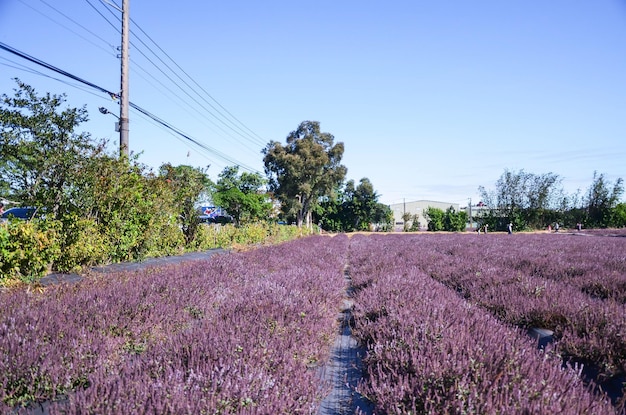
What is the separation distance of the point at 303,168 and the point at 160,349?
107 feet

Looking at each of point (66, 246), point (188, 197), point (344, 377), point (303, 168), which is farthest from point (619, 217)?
point (66, 246)

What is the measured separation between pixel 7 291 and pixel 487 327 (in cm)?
494

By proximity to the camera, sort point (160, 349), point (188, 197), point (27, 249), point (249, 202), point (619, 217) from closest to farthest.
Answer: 1. point (160, 349)
2. point (27, 249)
3. point (188, 197)
4. point (249, 202)
5. point (619, 217)

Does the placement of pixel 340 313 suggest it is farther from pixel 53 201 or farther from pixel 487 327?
pixel 53 201

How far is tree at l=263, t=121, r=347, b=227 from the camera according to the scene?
3466cm

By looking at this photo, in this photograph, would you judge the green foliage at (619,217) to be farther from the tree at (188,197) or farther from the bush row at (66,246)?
the bush row at (66,246)

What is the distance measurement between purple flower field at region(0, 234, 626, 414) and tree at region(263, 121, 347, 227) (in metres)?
30.1

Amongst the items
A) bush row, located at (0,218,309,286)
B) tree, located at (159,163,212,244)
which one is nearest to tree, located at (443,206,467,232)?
tree, located at (159,163,212,244)

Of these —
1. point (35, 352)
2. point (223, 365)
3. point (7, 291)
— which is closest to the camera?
point (223, 365)

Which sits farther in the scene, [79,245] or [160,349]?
[79,245]

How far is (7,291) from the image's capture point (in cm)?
408

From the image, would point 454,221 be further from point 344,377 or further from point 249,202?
point 344,377

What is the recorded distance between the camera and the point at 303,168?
114 ft

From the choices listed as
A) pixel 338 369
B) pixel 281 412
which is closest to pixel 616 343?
pixel 338 369
